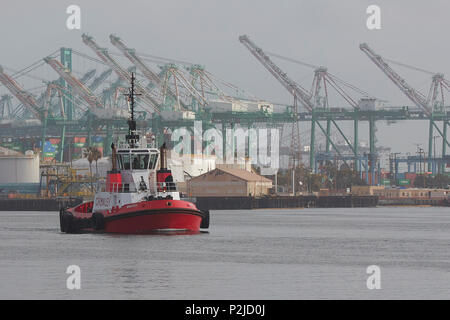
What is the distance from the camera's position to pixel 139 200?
216ft

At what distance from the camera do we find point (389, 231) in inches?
3364

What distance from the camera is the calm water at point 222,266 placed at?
39656mm

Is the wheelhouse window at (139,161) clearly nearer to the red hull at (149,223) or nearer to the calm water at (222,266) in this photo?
the red hull at (149,223)

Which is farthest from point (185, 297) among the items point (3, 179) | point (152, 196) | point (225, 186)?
point (3, 179)

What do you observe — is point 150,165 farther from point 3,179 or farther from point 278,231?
point 3,179

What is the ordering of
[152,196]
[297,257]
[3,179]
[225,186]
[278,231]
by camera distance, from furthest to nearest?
[3,179]
[225,186]
[278,231]
[152,196]
[297,257]

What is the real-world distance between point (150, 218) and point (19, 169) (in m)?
133

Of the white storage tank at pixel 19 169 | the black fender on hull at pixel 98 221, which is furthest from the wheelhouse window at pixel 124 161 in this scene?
the white storage tank at pixel 19 169

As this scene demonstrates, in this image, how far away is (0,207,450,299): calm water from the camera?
3966 centimetres

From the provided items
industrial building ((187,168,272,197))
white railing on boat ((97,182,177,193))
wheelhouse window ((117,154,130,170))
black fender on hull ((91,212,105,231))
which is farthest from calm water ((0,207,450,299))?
industrial building ((187,168,272,197))

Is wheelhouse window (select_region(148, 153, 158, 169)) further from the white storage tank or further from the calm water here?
the white storage tank

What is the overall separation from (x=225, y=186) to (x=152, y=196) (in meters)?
111
